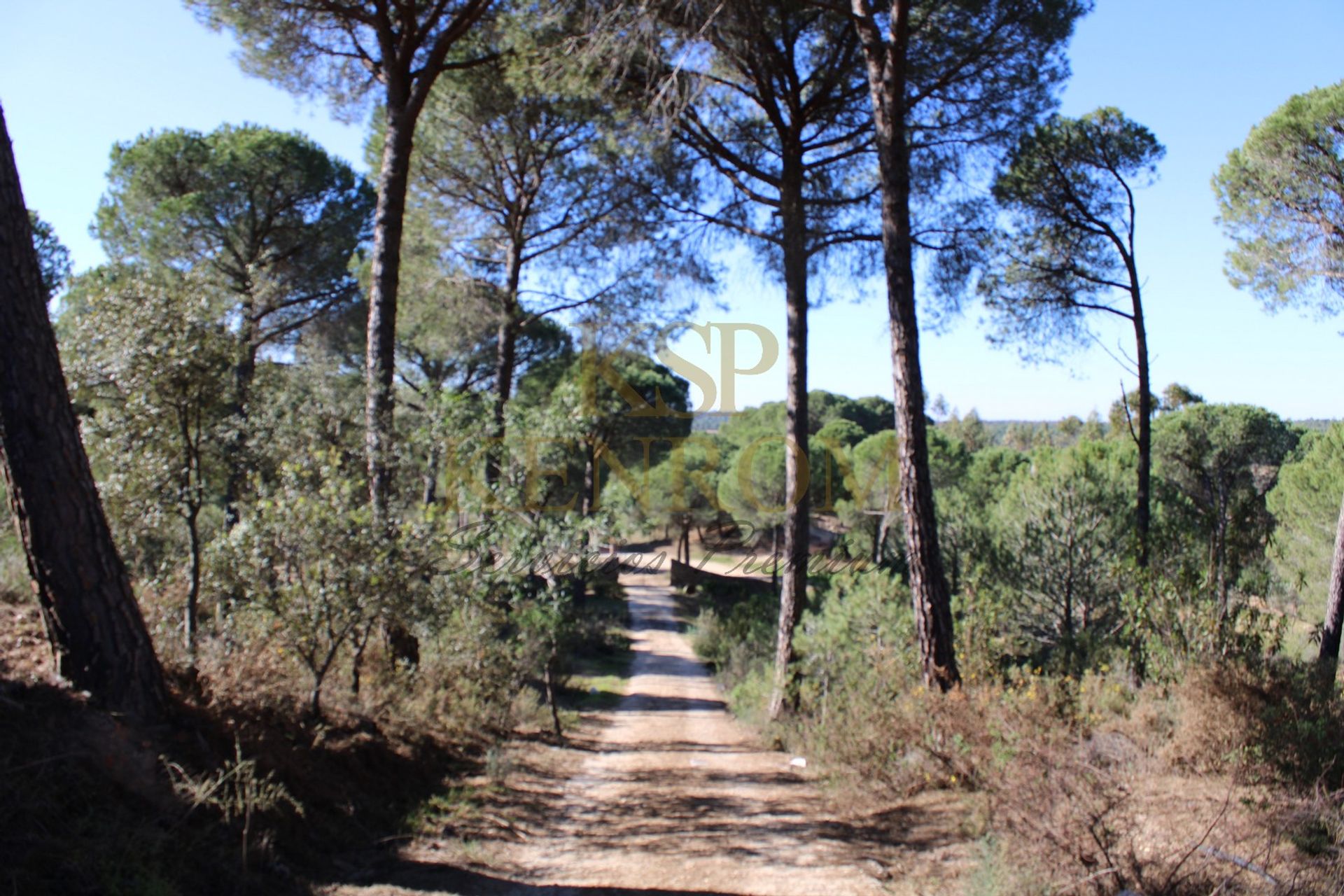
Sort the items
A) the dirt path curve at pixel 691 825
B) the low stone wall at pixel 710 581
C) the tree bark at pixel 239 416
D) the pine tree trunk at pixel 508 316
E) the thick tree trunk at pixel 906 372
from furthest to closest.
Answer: the low stone wall at pixel 710 581 < the pine tree trunk at pixel 508 316 < the tree bark at pixel 239 416 < the thick tree trunk at pixel 906 372 < the dirt path curve at pixel 691 825

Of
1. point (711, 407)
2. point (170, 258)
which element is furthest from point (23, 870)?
point (170, 258)

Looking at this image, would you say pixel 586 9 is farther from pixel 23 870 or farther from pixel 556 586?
pixel 23 870

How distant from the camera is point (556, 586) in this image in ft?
27.1

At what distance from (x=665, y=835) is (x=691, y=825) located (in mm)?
350

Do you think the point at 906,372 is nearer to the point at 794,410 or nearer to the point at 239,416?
the point at 794,410

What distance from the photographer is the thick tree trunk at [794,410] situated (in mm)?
9820

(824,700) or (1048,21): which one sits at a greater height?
(1048,21)

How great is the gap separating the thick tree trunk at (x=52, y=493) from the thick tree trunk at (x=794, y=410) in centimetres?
695

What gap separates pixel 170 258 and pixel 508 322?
24.2 feet

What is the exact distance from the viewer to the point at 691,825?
6.32 m

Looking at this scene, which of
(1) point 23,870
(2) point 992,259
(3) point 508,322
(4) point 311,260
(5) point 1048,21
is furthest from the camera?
(4) point 311,260

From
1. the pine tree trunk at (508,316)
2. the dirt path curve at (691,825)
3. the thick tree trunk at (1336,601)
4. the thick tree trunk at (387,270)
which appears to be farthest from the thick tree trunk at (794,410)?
the thick tree trunk at (1336,601)

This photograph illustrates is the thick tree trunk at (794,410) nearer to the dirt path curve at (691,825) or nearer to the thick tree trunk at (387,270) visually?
the dirt path curve at (691,825)

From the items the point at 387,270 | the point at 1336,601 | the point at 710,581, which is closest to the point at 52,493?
the point at 387,270
